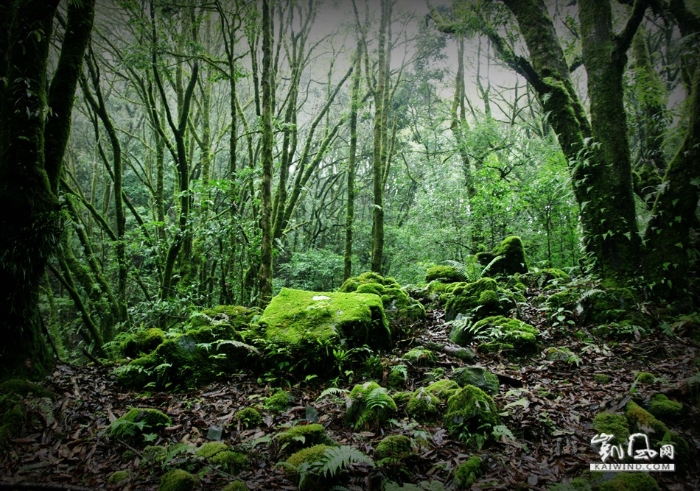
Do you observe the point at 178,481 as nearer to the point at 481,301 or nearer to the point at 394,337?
the point at 394,337

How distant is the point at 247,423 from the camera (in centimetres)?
348

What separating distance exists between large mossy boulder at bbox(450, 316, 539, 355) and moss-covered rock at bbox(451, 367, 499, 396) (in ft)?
3.90

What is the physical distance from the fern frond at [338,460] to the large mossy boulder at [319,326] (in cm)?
217

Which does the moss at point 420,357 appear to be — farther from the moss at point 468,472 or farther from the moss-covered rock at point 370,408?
the moss at point 468,472

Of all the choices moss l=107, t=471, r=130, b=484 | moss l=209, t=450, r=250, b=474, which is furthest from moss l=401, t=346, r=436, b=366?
moss l=107, t=471, r=130, b=484

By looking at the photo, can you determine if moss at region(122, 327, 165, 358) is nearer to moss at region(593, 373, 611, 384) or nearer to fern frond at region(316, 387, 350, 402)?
fern frond at region(316, 387, 350, 402)

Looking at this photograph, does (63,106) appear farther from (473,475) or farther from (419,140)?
(419,140)

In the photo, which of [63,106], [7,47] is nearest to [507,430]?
[63,106]

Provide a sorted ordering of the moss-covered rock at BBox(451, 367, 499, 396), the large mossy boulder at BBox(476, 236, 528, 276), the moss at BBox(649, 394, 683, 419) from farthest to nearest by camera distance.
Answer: the large mossy boulder at BBox(476, 236, 528, 276)
the moss-covered rock at BBox(451, 367, 499, 396)
the moss at BBox(649, 394, 683, 419)

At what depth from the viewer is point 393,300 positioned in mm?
7008

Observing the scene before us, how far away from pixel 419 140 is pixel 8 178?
19.6 m

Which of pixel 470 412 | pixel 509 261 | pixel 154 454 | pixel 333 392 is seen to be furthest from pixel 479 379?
pixel 509 261

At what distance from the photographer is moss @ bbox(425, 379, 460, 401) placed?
11.9ft

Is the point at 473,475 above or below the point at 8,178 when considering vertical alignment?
below
